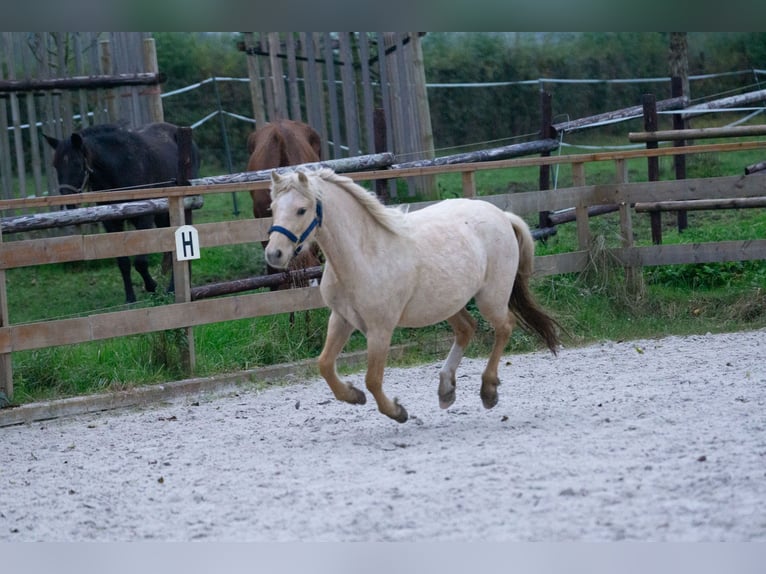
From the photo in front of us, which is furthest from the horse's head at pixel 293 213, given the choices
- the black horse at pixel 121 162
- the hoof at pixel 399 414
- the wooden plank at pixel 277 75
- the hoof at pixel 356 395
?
the wooden plank at pixel 277 75

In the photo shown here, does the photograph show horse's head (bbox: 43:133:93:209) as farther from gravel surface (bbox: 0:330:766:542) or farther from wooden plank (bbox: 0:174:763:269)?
gravel surface (bbox: 0:330:766:542)

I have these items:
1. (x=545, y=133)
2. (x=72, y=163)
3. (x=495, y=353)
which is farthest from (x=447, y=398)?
(x=545, y=133)

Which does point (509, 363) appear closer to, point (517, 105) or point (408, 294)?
point (408, 294)

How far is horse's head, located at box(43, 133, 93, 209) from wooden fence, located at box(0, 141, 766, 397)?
1695 mm

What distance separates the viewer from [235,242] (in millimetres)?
6742

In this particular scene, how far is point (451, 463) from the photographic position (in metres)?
3.97

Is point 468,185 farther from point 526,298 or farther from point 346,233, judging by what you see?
point 346,233

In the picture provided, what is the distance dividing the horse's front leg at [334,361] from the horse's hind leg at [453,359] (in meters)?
0.51

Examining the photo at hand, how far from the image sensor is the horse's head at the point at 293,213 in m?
4.38

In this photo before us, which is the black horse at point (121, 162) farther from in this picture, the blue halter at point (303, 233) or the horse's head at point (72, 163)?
the blue halter at point (303, 233)

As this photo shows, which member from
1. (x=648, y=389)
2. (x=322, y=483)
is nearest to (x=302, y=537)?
(x=322, y=483)

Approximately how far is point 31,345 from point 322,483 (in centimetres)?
285

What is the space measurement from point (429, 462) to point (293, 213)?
137cm

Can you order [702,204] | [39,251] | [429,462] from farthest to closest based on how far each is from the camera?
1. [702,204]
2. [39,251]
3. [429,462]
